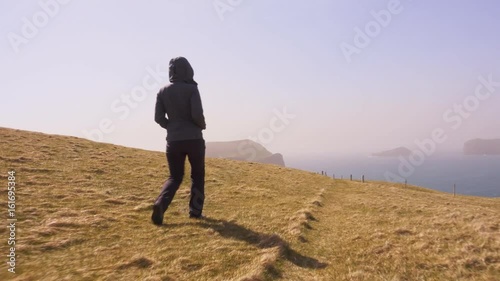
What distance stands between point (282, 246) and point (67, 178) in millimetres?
10461

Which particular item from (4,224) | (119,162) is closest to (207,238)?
(4,224)

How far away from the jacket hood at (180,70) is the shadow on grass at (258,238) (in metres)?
4.01

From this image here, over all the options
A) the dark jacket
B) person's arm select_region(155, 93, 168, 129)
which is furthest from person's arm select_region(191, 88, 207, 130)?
person's arm select_region(155, 93, 168, 129)

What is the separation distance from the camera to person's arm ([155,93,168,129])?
8031mm

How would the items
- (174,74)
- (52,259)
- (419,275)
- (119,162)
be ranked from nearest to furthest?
(419,275), (52,259), (174,74), (119,162)

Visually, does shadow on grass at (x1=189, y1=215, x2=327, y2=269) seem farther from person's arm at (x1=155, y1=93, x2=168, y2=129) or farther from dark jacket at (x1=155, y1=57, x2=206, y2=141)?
person's arm at (x1=155, y1=93, x2=168, y2=129)

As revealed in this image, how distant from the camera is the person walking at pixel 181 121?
25.2 feet

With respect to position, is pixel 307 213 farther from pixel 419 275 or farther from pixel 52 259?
pixel 52 259

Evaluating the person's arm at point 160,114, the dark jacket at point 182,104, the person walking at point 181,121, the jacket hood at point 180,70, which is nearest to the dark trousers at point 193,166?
the person walking at point 181,121

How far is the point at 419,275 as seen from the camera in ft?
14.7

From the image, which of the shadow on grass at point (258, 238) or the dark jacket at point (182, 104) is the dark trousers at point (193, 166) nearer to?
the dark jacket at point (182, 104)

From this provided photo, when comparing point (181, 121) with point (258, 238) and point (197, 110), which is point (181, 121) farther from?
point (258, 238)

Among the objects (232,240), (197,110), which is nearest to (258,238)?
(232,240)

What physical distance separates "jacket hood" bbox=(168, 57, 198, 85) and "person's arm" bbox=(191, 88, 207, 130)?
0.57m
